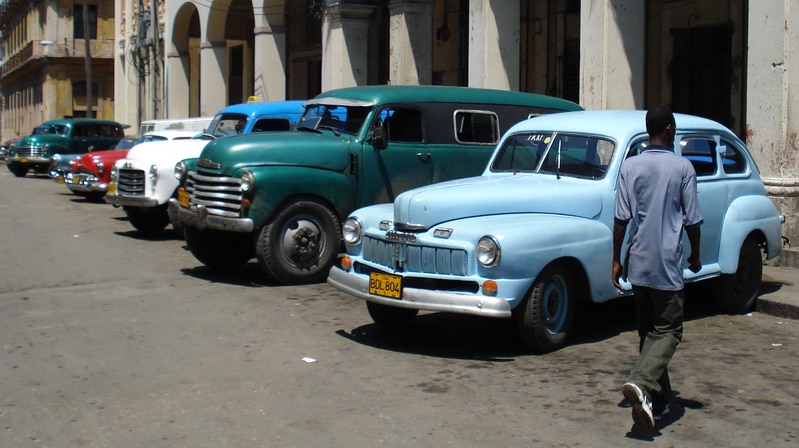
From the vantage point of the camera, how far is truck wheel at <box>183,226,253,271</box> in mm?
10961

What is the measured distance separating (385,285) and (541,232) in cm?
119

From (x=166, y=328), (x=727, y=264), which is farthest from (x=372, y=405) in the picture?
(x=727, y=264)

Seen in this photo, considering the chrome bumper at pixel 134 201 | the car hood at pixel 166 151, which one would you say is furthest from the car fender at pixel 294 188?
the car hood at pixel 166 151

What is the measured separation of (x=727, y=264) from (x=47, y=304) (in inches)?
237

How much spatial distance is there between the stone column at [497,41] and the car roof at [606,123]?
955 centimetres

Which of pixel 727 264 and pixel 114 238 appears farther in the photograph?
pixel 114 238

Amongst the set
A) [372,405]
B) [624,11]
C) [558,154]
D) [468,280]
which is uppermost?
[624,11]

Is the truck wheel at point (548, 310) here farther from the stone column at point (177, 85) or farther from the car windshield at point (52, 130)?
the stone column at point (177, 85)

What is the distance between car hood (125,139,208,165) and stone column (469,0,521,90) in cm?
576

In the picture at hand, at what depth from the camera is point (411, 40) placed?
67.1 ft

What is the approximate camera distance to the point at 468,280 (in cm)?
689

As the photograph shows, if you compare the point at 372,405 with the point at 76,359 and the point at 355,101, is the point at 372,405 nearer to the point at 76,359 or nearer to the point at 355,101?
the point at 76,359

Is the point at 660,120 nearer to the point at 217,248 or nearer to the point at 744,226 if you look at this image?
the point at 744,226

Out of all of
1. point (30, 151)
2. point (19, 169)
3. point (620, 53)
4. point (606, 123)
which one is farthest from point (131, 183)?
point (19, 169)
